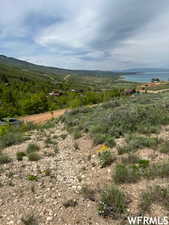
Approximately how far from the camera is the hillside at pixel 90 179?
125 inches

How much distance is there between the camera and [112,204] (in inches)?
128

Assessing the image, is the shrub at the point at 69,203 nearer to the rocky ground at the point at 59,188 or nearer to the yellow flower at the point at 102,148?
the rocky ground at the point at 59,188

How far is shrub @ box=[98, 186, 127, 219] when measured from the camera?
3125 mm

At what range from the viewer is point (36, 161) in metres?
5.64

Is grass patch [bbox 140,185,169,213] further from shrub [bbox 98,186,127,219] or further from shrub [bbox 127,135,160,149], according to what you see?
shrub [bbox 127,135,160,149]

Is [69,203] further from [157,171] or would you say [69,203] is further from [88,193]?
[157,171]

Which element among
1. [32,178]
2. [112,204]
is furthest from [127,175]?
[32,178]

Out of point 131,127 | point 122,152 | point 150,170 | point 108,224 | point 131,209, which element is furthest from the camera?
point 131,127

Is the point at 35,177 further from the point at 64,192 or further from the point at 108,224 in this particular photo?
the point at 108,224

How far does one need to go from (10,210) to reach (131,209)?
8.31 ft

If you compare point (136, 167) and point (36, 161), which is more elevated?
point (136, 167)

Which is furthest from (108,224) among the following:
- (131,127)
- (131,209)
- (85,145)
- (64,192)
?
(131,127)

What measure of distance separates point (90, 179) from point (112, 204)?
120cm

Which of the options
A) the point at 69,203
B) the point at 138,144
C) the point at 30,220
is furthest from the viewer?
the point at 138,144
